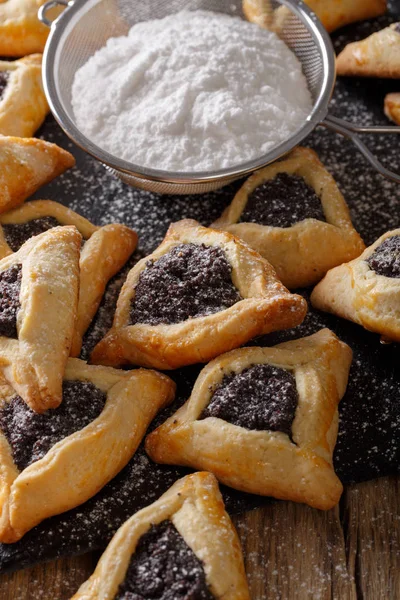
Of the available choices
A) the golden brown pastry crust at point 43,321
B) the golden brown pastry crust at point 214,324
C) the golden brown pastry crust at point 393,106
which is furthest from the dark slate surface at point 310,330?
the golden brown pastry crust at point 43,321

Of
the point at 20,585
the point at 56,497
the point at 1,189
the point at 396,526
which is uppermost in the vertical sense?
the point at 1,189

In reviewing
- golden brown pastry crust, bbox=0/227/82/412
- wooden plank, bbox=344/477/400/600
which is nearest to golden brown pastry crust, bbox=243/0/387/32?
golden brown pastry crust, bbox=0/227/82/412

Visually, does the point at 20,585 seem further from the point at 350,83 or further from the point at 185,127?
the point at 350,83

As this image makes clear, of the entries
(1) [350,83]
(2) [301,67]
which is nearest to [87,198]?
(2) [301,67]

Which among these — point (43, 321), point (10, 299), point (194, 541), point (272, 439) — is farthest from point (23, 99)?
point (194, 541)

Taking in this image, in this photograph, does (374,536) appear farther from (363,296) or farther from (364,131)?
(364,131)

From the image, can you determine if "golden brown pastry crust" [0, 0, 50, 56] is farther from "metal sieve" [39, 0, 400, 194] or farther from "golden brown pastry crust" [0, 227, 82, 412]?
"golden brown pastry crust" [0, 227, 82, 412]
